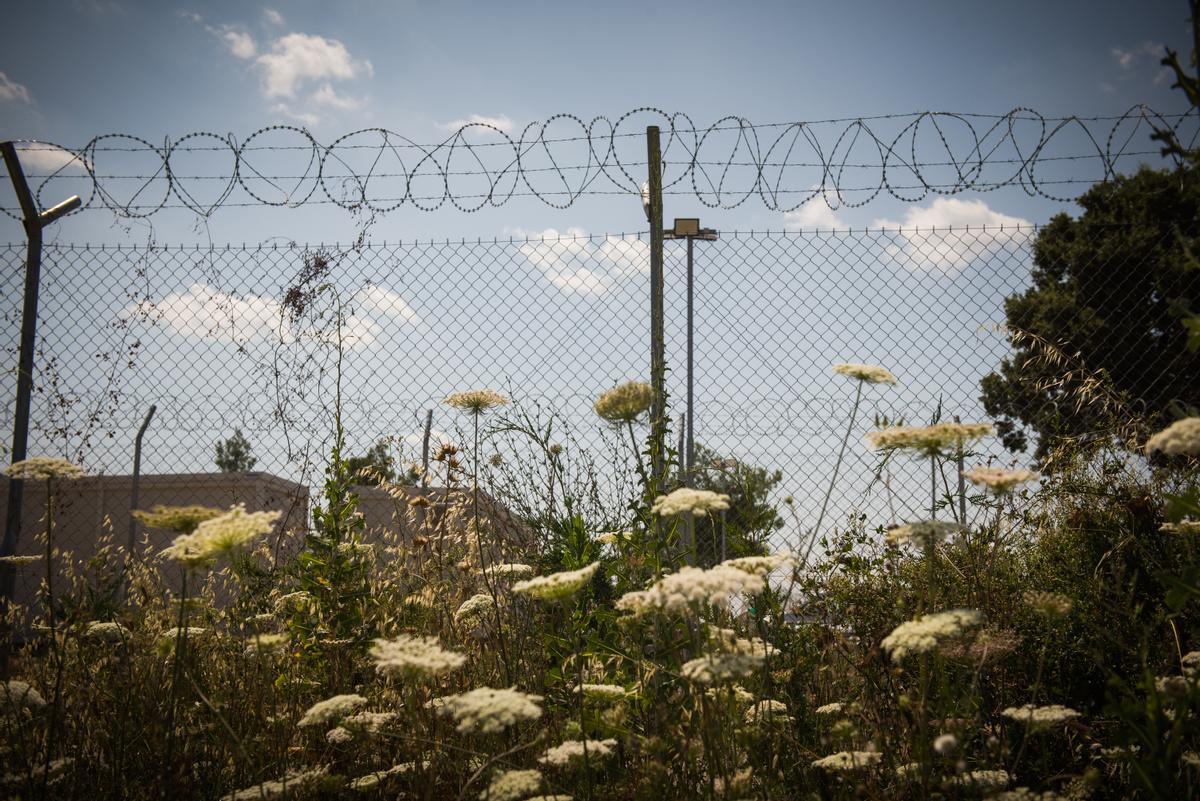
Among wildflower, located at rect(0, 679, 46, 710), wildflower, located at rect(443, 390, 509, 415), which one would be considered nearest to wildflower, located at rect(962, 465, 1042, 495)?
wildflower, located at rect(443, 390, 509, 415)

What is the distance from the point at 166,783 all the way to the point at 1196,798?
2425 millimetres

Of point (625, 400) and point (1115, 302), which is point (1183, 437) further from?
point (1115, 302)

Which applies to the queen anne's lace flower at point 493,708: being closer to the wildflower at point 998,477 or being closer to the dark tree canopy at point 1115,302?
the wildflower at point 998,477

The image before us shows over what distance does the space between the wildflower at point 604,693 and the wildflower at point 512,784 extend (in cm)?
36

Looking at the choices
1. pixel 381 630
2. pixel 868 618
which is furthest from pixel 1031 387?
pixel 381 630

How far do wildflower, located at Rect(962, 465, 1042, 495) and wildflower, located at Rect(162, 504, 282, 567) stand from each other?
5.39 feet

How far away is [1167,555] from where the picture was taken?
2848mm

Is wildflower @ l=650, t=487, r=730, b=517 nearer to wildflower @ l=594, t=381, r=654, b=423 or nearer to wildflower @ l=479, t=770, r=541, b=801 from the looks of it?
wildflower @ l=594, t=381, r=654, b=423

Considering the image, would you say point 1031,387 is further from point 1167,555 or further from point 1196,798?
point 1196,798

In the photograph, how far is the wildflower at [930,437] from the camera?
5.94 ft

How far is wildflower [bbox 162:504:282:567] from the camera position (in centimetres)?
169

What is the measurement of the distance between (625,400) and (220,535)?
116cm

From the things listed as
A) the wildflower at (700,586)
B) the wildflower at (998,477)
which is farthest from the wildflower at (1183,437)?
the wildflower at (700,586)

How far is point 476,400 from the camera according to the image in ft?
8.84
